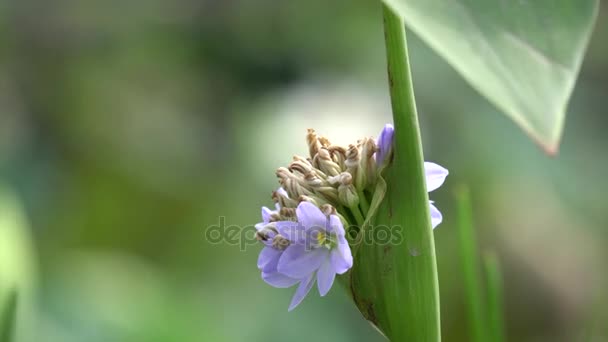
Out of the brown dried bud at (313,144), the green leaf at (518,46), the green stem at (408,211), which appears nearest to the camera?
the green leaf at (518,46)

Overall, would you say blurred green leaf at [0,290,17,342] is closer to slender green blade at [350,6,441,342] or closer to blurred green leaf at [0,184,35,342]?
blurred green leaf at [0,184,35,342]

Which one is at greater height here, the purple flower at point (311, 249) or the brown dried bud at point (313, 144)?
the brown dried bud at point (313, 144)

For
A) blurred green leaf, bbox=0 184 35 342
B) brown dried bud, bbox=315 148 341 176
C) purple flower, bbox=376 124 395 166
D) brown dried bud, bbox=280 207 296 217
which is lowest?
brown dried bud, bbox=280 207 296 217

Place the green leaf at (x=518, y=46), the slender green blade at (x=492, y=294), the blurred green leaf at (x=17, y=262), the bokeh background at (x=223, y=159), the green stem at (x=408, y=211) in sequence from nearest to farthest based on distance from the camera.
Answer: the green leaf at (x=518, y=46) < the green stem at (x=408, y=211) < the slender green blade at (x=492, y=294) < the blurred green leaf at (x=17, y=262) < the bokeh background at (x=223, y=159)

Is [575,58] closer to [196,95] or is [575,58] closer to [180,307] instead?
[180,307]

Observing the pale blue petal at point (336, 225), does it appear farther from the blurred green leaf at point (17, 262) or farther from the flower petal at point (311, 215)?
the blurred green leaf at point (17, 262)

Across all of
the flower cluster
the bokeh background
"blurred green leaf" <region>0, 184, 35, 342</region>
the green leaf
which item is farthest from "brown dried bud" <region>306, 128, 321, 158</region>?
the bokeh background

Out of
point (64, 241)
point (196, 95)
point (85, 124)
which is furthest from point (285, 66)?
point (64, 241)

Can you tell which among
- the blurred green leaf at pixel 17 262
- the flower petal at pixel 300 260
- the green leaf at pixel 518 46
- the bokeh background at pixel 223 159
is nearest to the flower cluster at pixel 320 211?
the flower petal at pixel 300 260
